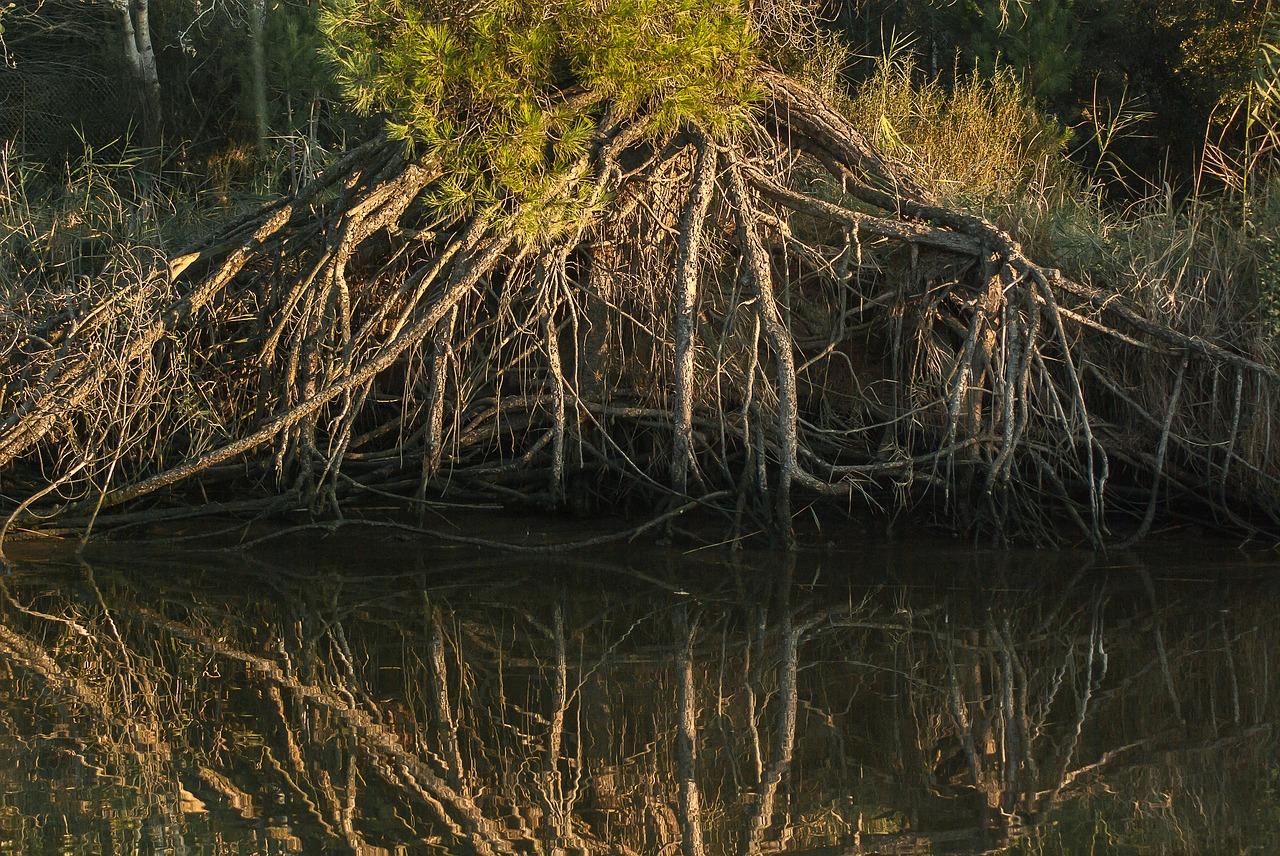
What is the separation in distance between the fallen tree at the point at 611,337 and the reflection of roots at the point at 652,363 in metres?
0.02

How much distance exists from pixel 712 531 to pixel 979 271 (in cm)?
174

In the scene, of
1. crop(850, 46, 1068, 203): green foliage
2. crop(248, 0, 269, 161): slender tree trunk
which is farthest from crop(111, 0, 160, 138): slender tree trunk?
crop(850, 46, 1068, 203): green foliage

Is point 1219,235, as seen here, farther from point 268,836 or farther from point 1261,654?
point 268,836

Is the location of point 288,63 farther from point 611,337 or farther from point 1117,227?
point 1117,227

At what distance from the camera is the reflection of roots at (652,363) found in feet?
19.4

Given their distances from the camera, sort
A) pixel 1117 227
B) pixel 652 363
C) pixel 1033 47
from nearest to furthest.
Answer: pixel 652 363, pixel 1117 227, pixel 1033 47

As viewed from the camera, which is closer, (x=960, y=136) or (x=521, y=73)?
(x=521, y=73)

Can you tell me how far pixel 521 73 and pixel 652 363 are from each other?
154cm

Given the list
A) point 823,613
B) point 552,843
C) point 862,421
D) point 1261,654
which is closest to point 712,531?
point 862,421

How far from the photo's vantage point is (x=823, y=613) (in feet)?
16.1

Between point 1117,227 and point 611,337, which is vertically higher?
point 1117,227

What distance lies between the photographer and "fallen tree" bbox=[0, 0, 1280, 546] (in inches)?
223

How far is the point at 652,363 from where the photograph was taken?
646 cm

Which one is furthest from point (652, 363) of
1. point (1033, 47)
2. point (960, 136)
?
point (1033, 47)
